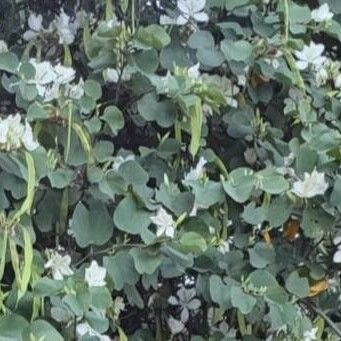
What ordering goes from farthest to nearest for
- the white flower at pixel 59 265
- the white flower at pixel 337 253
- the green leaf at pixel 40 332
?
the white flower at pixel 337 253 < the white flower at pixel 59 265 < the green leaf at pixel 40 332

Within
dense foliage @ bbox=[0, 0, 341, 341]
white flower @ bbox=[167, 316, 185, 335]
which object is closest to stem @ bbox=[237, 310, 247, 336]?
dense foliage @ bbox=[0, 0, 341, 341]

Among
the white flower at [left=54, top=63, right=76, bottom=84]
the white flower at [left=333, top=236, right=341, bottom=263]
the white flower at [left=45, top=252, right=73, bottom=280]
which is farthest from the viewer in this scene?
the white flower at [left=333, top=236, right=341, bottom=263]

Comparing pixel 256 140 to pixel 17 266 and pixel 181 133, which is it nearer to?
pixel 181 133

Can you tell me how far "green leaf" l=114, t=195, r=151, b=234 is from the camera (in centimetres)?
125

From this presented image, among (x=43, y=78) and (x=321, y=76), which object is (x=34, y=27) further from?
(x=321, y=76)

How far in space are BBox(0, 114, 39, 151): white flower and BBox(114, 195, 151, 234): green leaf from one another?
15 centimetres

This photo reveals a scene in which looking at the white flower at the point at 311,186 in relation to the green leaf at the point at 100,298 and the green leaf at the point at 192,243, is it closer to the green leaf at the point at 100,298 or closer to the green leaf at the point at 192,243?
the green leaf at the point at 192,243

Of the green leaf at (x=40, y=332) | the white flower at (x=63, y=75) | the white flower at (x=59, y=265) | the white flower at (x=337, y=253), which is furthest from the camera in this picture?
the white flower at (x=337, y=253)

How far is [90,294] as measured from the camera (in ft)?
3.80

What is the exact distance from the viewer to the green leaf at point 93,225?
1262 millimetres

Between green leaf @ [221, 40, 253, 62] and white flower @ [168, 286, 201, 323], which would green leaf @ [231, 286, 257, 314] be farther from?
green leaf @ [221, 40, 253, 62]

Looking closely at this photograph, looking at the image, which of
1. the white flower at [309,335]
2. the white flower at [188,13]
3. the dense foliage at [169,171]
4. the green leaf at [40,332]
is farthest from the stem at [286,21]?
the green leaf at [40,332]

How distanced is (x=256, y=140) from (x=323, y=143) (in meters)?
0.13

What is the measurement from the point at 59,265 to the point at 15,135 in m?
0.18
